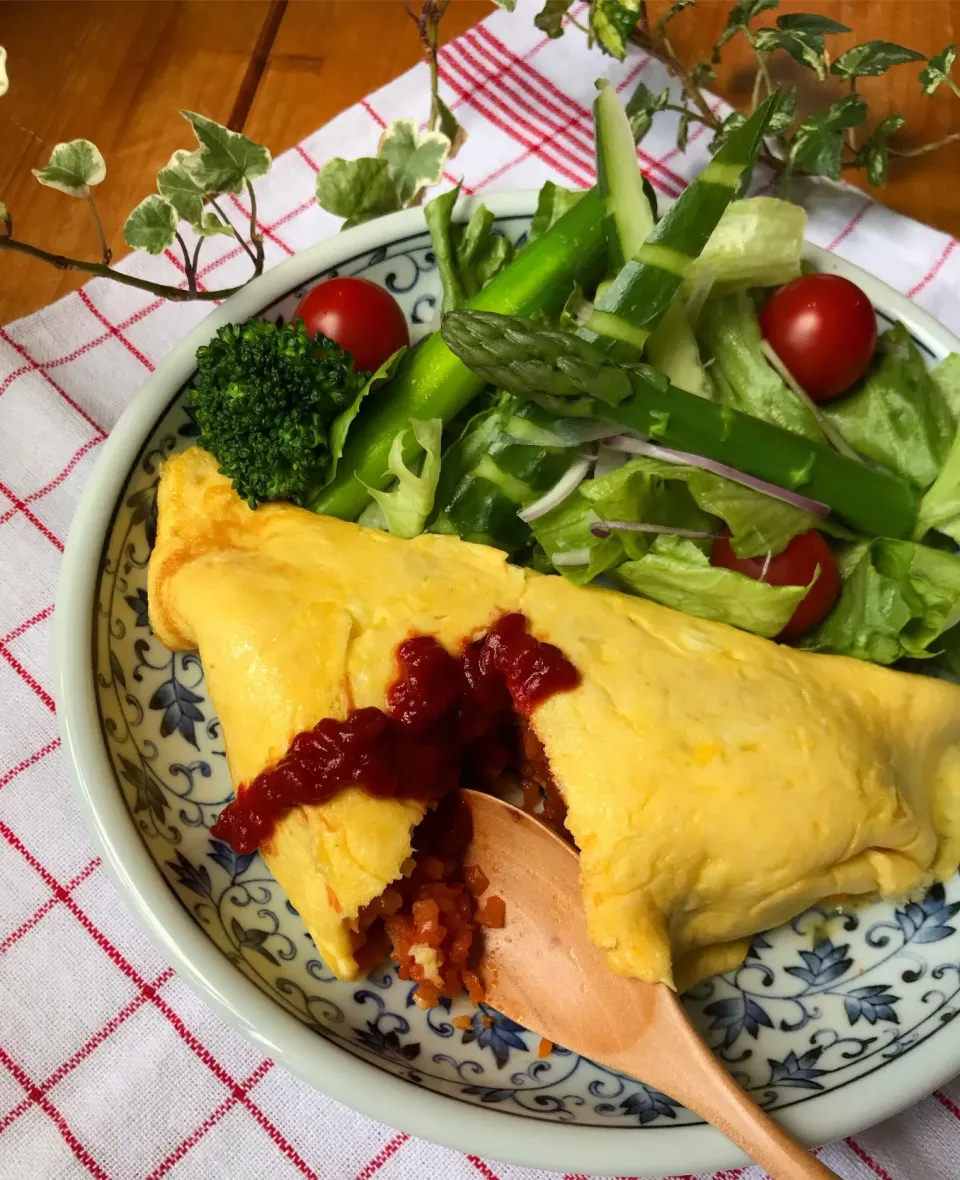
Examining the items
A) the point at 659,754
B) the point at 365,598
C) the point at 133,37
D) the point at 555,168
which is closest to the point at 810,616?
the point at 659,754

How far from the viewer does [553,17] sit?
3.16 meters

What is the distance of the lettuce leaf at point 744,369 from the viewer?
2.39 m

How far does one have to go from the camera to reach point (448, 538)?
2.24m

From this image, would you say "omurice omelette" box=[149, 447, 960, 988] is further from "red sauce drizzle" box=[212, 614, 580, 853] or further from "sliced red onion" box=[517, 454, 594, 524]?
"sliced red onion" box=[517, 454, 594, 524]

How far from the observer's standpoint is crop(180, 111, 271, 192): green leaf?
2602 mm

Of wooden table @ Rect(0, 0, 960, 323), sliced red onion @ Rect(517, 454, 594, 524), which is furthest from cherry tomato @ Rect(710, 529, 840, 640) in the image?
wooden table @ Rect(0, 0, 960, 323)

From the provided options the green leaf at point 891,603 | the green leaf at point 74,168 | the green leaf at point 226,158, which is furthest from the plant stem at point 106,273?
the green leaf at point 891,603

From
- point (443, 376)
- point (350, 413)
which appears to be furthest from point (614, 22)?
point (350, 413)

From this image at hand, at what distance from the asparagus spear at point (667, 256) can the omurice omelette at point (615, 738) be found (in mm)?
631

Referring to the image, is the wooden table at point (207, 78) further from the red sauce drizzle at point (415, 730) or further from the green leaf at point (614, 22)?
the red sauce drizzle at point (415, 730)

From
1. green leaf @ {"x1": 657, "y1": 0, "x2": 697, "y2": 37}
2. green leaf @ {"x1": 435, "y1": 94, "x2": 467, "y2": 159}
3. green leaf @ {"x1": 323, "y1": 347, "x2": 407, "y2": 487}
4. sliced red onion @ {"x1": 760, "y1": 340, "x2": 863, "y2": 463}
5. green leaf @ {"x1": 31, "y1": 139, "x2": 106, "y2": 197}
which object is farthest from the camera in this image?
green leaf @ {"x1": 435, "y1": 94, "x2": 467, "y2": 159}

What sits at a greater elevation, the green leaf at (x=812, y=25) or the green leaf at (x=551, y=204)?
the green leaf at (x=812, y=25)

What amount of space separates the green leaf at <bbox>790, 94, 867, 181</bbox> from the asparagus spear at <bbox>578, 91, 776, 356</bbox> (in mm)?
680

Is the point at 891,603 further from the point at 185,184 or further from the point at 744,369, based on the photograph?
the point at 185,184
